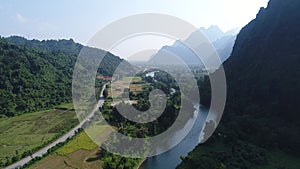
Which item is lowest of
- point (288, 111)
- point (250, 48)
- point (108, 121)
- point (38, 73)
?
point (108, 121)

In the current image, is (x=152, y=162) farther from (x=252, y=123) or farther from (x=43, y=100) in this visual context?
(x=43, y=100)

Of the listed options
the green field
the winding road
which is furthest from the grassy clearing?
the green field

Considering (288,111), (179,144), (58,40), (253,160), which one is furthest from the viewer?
(58,40)

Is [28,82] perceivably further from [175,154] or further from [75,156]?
[175,154]

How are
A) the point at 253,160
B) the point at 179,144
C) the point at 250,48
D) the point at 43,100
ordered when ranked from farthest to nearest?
1. the point at 250,48
2. the point at 43,100
3. the point at 179,144
4. the point at 253,160

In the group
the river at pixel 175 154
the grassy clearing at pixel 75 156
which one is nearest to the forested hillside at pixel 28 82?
the grassy clearing at pixel 75 156

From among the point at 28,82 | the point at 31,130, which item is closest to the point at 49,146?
the point at 31,130

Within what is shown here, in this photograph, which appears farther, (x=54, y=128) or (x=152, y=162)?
(x=54, y=128)

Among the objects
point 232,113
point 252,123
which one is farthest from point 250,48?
point 252,123

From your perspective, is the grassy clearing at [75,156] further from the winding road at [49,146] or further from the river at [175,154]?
the river at [175,154]
